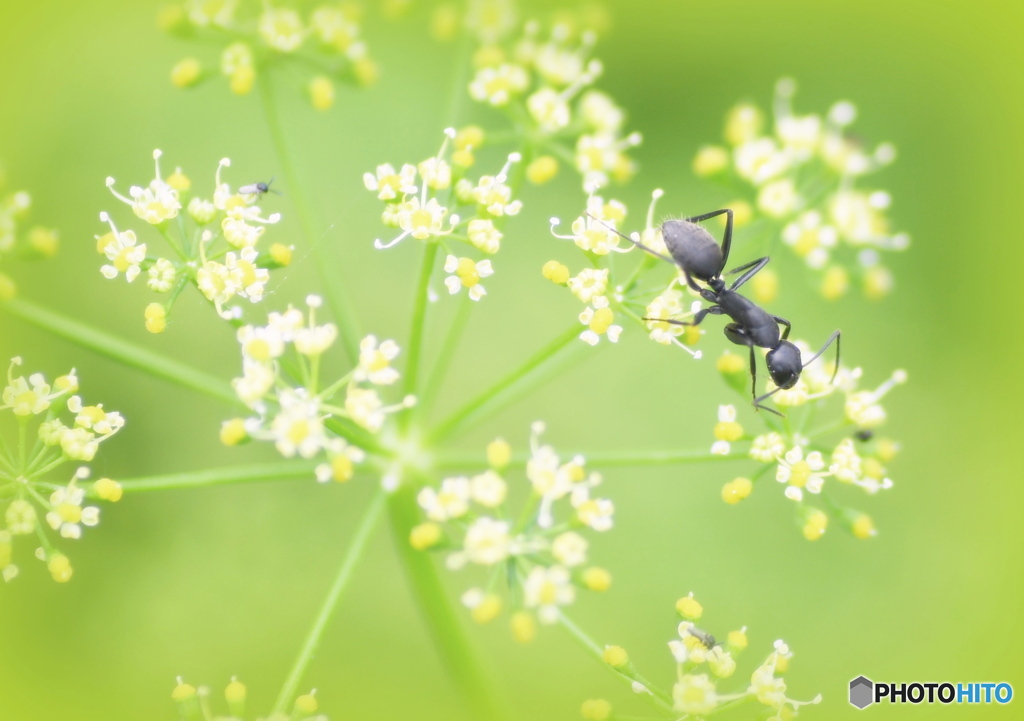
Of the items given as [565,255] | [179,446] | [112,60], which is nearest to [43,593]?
[179,446]

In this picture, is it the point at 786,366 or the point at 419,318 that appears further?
the point at 786,366

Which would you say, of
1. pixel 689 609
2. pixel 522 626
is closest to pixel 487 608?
pixel 522 626

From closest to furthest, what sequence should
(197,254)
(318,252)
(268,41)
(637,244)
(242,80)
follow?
(197,254) < (637,244) < (318,252) < (242,80) < (268,41)

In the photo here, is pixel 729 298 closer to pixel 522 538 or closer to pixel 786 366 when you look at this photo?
pixel 786 366

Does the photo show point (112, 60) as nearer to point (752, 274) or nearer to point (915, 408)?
point (752, 274)

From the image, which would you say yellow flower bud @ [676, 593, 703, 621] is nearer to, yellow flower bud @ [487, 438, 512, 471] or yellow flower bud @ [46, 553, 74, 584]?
yellow flower bud @ [487, 438, 512, 471]

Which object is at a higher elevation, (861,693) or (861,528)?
(861,528)

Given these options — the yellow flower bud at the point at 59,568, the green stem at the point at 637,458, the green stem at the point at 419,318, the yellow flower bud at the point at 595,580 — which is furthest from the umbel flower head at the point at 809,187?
the yellow flower bud at the point at 59,568
